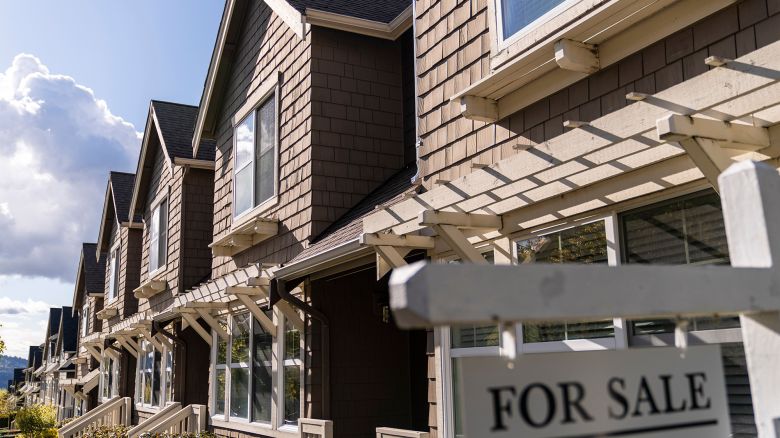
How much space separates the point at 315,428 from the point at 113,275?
15.0 meters

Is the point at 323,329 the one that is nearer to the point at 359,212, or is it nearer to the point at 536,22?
the point at 359,212

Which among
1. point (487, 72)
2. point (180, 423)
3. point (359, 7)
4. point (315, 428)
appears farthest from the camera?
point (180, 423)

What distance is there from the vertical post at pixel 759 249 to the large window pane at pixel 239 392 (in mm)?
9032

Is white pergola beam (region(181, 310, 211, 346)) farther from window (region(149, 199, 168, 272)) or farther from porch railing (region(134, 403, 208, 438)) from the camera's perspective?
window (region(149, 199, 168, 272))

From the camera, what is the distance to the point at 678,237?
3973 millimetres

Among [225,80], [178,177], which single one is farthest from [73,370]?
[225,80]

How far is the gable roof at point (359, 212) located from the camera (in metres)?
7.78

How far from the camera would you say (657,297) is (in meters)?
1.54

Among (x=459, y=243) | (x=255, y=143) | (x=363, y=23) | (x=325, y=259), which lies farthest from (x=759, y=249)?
(x=255, y=143)

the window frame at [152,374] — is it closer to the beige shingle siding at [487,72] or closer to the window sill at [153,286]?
the window sill at [153,286]

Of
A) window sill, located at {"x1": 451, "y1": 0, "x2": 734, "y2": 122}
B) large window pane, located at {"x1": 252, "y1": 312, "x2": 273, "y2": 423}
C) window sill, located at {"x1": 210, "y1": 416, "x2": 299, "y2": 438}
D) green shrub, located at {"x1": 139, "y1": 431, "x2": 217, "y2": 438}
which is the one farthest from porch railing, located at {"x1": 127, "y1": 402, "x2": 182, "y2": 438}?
window sill, located at {"x1": 451, "y1": 0, "x2": 734, "y2": 122}

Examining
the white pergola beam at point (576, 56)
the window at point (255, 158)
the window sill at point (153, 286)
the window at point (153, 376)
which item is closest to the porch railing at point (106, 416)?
the window at point (153, 376)

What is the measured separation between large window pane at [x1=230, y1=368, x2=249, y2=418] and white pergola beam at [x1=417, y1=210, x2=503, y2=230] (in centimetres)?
593

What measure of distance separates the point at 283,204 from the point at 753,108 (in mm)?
6876
